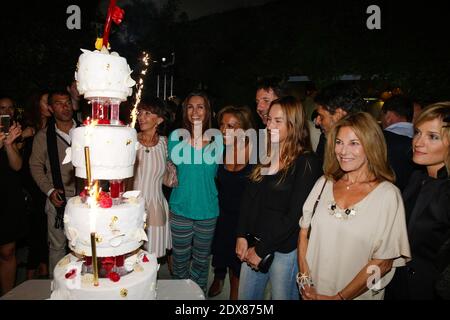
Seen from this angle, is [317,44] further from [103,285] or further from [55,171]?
[103,285]

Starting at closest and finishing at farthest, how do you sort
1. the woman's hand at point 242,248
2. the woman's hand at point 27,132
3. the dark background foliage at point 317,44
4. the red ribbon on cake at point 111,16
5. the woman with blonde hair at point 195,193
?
the red ribbon on cake at point 111,16 → the woman's hand at point 242,248 → the woman with blonde hair at point 195,193 → the woman's hand at point 27,132 → the dark background foliage at point 317,44

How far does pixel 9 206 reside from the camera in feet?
11.1

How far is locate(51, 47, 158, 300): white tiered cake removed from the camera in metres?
2.01

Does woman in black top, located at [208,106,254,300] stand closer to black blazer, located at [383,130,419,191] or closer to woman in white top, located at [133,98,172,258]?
woman in white top, located at [133,98,172,258]

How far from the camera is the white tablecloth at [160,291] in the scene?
2381mm

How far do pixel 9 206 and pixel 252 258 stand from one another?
2649 millimetres

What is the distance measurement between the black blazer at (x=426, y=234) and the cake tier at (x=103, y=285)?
1.89m

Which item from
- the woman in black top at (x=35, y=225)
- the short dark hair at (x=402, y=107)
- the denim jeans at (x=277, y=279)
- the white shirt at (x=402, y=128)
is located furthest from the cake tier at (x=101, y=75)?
the short dark hair at (x=402, y=107)

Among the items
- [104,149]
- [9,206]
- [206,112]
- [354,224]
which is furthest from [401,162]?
[9,206]

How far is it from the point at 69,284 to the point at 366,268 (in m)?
1.97

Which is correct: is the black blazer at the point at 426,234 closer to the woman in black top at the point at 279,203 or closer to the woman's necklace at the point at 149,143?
the woman in black top at the point at 279,203

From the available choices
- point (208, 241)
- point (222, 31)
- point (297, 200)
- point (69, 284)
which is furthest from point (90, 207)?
point (222, 31)

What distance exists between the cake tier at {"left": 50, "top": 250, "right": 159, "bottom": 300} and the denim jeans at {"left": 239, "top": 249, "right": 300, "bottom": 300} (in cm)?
87
